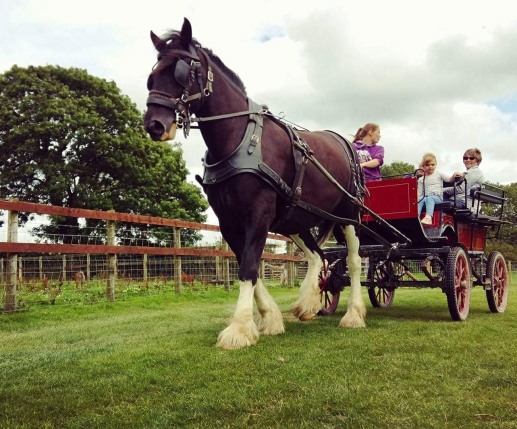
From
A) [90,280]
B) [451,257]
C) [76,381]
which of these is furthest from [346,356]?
[90,280]

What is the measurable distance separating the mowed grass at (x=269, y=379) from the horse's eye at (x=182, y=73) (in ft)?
6.50

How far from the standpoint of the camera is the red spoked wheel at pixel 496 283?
6.60 meters

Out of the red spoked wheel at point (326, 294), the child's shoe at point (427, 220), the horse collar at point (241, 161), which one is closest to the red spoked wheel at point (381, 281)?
the red spoked wheel at point (326, 294)

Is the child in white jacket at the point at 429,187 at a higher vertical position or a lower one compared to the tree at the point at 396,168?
lower

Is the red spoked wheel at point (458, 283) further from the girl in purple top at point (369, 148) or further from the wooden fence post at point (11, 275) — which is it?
the wooden fence post at point (11, 275)

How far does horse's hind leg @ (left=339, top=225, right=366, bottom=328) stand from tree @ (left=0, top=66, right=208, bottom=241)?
15.2 meters

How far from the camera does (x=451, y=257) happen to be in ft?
18.3

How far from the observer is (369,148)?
6.32 meters

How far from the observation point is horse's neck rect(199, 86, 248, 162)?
4098 millimetres

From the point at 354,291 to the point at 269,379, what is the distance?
2720mm

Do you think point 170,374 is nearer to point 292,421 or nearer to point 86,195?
point 292,421

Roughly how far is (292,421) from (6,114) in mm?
20422

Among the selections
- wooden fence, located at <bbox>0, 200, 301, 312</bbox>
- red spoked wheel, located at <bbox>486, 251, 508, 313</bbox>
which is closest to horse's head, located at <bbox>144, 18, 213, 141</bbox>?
wooden fence, located at <bbox>0, 200, 301, 312</bbox>

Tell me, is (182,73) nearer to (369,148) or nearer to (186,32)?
(186,32)
